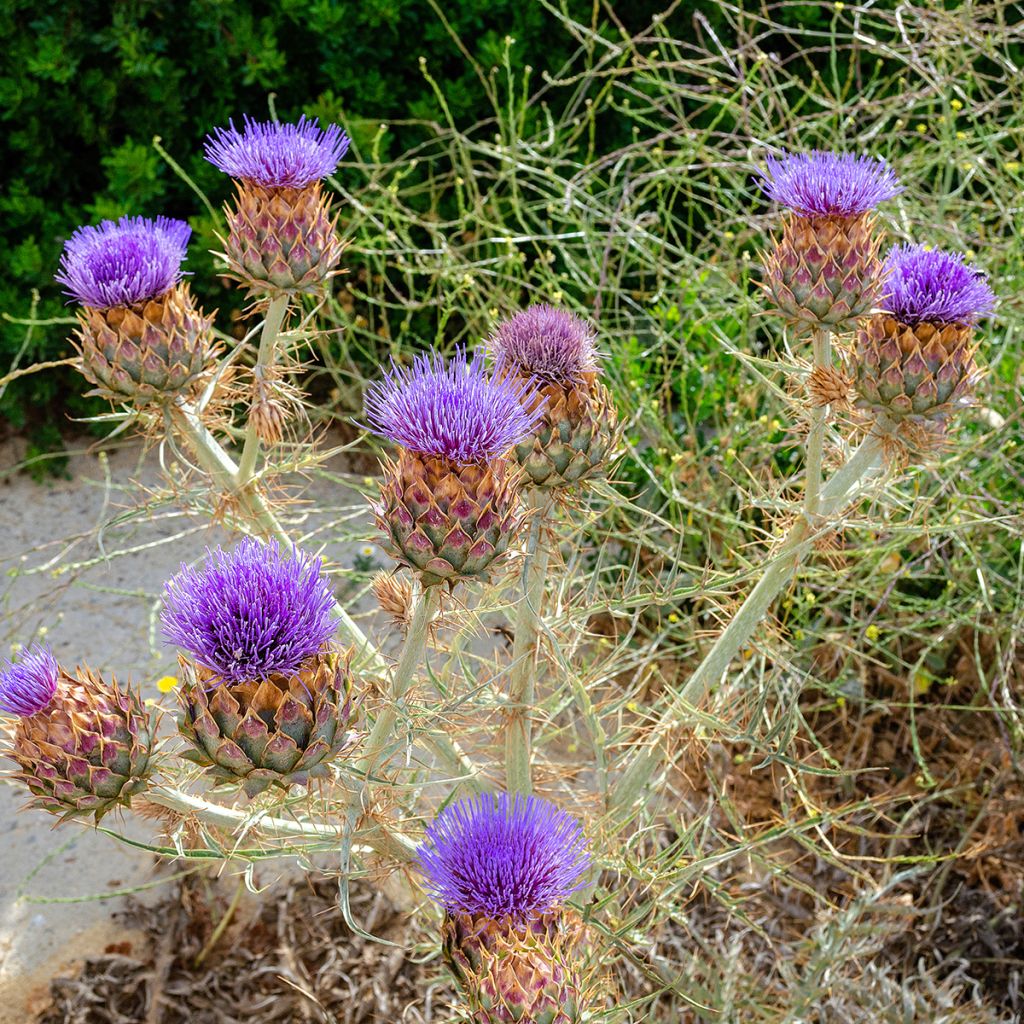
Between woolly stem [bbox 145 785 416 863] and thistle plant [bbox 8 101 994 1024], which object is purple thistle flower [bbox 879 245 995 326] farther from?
woolly stem [bbox 145 785 416 863]

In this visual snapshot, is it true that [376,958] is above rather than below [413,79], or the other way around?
below

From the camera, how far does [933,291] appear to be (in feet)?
6.19

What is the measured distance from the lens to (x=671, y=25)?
4113 millimetres

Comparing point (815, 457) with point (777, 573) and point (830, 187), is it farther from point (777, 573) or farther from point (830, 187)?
point (830, 187)

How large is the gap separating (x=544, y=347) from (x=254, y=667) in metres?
0.64

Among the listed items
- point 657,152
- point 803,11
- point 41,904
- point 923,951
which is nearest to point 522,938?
point 923,951

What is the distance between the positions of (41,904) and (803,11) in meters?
3.46

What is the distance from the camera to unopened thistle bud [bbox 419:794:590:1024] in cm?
142

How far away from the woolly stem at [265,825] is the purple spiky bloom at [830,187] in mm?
1132

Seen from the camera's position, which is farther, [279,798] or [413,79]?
[413,79]

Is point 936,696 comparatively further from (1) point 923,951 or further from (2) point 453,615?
(2) point 453,615

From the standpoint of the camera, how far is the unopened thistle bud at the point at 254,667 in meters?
1.43

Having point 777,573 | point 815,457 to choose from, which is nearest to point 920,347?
point 815,457

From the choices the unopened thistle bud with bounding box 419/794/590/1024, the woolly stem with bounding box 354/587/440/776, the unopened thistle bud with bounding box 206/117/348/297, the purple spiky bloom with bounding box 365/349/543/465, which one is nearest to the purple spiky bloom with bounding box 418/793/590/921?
the unopened thistle bud with bounding box 419/794/590/1024
